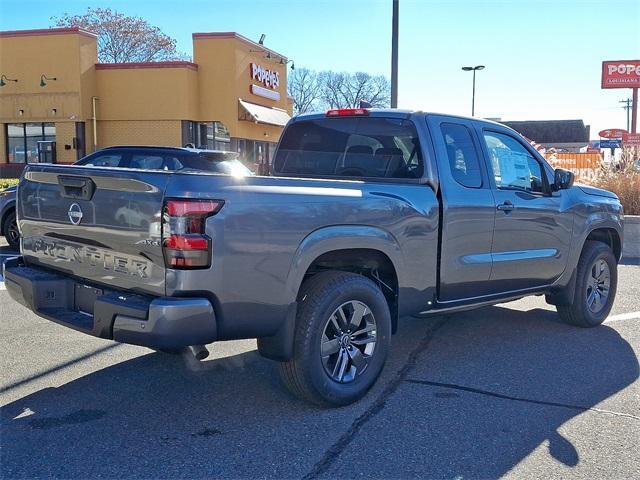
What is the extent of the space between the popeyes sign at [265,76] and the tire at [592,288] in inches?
925

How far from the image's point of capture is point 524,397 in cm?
443

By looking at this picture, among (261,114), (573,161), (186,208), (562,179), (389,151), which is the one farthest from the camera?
(573,161)

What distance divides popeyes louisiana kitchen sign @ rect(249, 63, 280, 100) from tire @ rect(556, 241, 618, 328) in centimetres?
2324

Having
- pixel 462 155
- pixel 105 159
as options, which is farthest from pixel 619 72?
pixel 462 155

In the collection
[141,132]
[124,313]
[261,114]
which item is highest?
[261,114]

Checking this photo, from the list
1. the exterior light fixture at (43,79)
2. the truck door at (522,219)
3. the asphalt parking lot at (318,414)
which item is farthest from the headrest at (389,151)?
the exterior light fixture at (43,79)

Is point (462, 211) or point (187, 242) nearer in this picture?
point (187, 242)

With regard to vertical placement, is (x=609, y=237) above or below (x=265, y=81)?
below

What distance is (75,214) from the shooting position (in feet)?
12.9

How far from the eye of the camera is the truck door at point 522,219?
17.4 feet

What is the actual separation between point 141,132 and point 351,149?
22.4m

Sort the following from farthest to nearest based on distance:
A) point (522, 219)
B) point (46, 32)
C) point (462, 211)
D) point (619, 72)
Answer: point (619, 72) < point (46, 32) < point (522, 219) < point (462, 211)

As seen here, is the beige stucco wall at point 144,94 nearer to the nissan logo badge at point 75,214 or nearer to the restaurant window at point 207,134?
the restaurant window at point 207,134

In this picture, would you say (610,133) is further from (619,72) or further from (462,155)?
(462,155)
